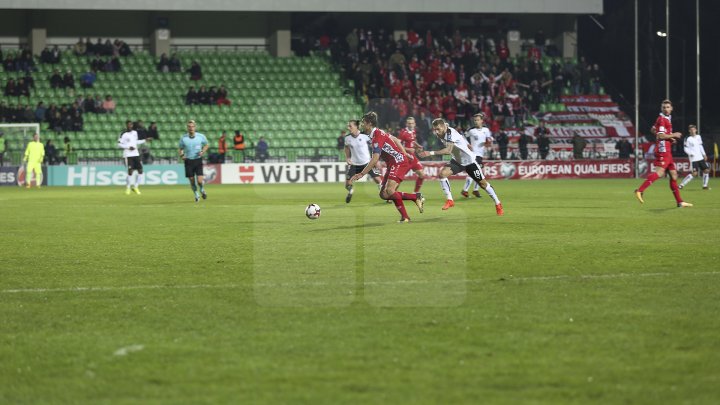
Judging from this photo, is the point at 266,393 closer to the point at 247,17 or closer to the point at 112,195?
the point at 112,195

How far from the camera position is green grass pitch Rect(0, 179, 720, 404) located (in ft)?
21.0

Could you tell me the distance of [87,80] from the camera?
2020 inches

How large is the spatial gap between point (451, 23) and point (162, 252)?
158 ft

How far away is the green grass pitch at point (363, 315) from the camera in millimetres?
6391

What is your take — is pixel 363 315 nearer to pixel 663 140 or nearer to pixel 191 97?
pixel 663 140

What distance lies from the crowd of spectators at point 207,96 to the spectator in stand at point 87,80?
4.64 m

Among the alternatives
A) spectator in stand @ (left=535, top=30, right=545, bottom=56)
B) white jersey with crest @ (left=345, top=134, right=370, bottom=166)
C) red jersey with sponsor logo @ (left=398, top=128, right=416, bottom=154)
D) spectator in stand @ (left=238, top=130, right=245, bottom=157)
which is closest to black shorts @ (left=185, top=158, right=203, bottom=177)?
white jersey with crest @ (left=345, top=134, right=370, bottom=166)

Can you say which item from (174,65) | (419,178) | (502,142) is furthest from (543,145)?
(419,178)

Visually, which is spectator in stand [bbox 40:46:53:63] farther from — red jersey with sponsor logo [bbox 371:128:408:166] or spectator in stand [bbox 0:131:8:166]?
red jersey with sponsor logo [bbox 371:128:408:166]

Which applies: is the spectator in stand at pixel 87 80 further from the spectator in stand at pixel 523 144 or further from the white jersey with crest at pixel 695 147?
the white jersey with crest at pixel 695 147

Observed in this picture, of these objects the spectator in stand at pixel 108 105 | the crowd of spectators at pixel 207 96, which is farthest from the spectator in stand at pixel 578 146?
the spectator in stand at pixel 108 105

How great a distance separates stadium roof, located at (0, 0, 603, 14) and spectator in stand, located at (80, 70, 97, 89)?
435cm

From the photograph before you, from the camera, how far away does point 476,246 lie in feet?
50.6

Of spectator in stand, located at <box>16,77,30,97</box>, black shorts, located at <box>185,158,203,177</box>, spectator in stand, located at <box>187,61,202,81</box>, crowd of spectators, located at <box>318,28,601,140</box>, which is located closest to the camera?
black shorts, located at <box>185,158,203,177</box>
